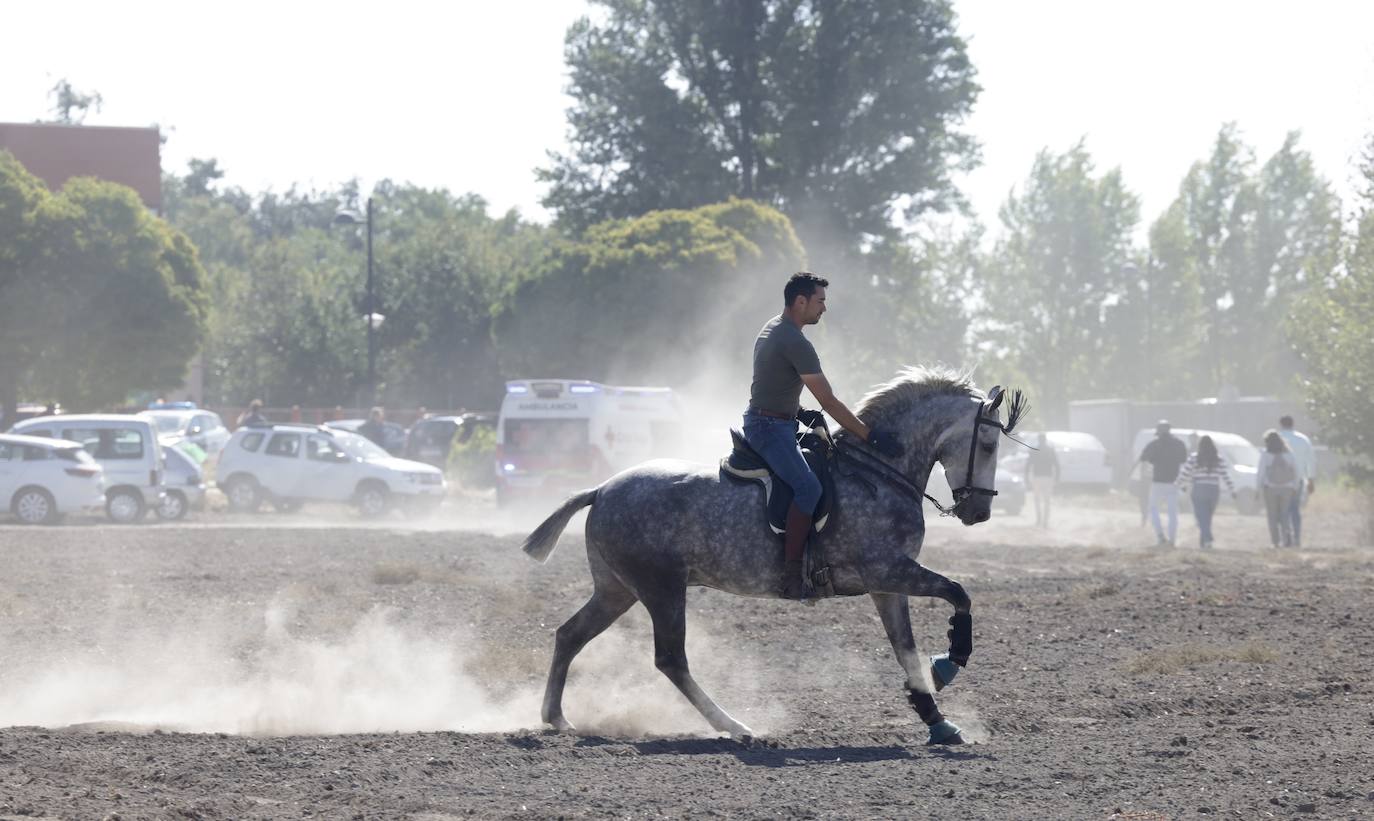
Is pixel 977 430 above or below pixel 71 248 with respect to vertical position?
below

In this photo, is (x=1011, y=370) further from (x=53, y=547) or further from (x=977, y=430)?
(x=977, y=430)

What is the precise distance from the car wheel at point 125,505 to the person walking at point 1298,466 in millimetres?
21227

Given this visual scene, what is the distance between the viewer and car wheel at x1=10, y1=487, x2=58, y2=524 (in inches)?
1110

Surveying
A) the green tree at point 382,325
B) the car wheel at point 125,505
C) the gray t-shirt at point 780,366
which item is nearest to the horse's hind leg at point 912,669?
the gray t-shirt at point 780,366

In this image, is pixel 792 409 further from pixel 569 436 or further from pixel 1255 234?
pixel 1255 234

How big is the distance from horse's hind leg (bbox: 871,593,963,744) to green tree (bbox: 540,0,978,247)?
47389mm

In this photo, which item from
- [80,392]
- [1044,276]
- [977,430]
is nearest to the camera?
[977,430]

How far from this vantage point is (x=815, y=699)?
10.5 metres

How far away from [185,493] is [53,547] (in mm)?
9773

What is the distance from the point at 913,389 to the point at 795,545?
135 cm

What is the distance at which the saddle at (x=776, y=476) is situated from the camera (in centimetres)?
874

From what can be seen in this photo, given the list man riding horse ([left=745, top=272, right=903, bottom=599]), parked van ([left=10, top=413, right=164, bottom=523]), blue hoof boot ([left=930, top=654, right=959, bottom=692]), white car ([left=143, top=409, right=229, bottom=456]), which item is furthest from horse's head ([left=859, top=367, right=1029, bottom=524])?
white car ([left=143, top=409, right=229, bottom=456])

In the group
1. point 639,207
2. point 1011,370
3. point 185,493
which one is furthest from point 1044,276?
point 185,493

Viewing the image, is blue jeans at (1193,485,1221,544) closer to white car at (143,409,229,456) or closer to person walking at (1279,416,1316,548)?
person walking at (1279,416,1316,548)
